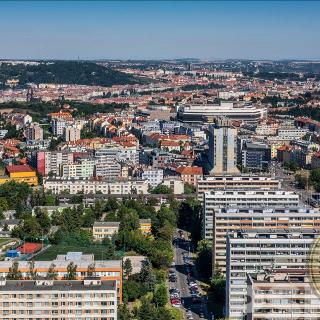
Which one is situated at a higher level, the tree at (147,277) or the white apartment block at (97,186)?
the tree at (147,277)

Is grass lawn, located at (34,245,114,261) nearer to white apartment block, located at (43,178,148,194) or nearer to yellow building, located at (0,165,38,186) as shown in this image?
white apartment block, located at (43,178,148,194)

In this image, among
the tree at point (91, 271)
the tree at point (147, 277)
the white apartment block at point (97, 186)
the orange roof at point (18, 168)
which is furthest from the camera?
the orange roof at point (18, 168)

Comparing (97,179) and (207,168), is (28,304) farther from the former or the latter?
(207,168)

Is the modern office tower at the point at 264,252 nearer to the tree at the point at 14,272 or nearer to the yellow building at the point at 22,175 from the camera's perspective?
the tree at the point at 14,272

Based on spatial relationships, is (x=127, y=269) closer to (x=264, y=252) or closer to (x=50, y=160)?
(x=264, y=252)

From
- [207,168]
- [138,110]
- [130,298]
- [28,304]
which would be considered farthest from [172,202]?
[138,110]

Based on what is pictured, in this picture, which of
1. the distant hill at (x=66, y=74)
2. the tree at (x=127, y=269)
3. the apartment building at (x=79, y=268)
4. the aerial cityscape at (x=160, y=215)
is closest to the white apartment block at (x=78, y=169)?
the aerial cityscape at (x=160, y=215)
